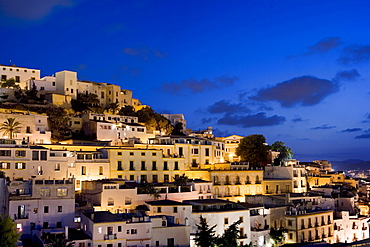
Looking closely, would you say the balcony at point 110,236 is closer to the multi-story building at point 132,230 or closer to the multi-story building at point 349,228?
the multi-story building at point 132,230

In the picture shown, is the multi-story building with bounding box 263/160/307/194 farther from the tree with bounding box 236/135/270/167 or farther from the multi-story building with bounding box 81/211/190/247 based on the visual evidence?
the multi-story building with bounding box 81/211/190/247

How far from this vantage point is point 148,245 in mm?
30625

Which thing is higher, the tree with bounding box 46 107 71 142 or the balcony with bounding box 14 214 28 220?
the tree with bounding box 46 107 71 142

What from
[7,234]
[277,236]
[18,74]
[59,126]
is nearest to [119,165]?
[59,126]

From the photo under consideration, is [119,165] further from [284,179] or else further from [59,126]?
[284,179]

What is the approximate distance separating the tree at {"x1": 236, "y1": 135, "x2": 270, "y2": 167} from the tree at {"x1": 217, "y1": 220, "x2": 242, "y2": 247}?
2474 centimetres

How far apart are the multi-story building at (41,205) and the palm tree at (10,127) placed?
47.6ft

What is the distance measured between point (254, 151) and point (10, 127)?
30964 millimetres

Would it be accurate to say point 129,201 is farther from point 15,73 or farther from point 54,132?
point 15,73

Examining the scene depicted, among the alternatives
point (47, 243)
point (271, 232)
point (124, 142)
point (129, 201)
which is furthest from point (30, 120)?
point (271, 232)

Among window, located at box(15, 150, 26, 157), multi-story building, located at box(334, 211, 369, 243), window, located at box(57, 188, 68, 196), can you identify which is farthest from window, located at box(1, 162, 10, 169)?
multi-story building, located at box(334, 211, 369, 243)

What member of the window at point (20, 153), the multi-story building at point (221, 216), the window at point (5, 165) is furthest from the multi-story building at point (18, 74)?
the multi-story building at point (221, 216)

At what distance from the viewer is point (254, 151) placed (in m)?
57.9

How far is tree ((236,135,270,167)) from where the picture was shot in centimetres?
5763
